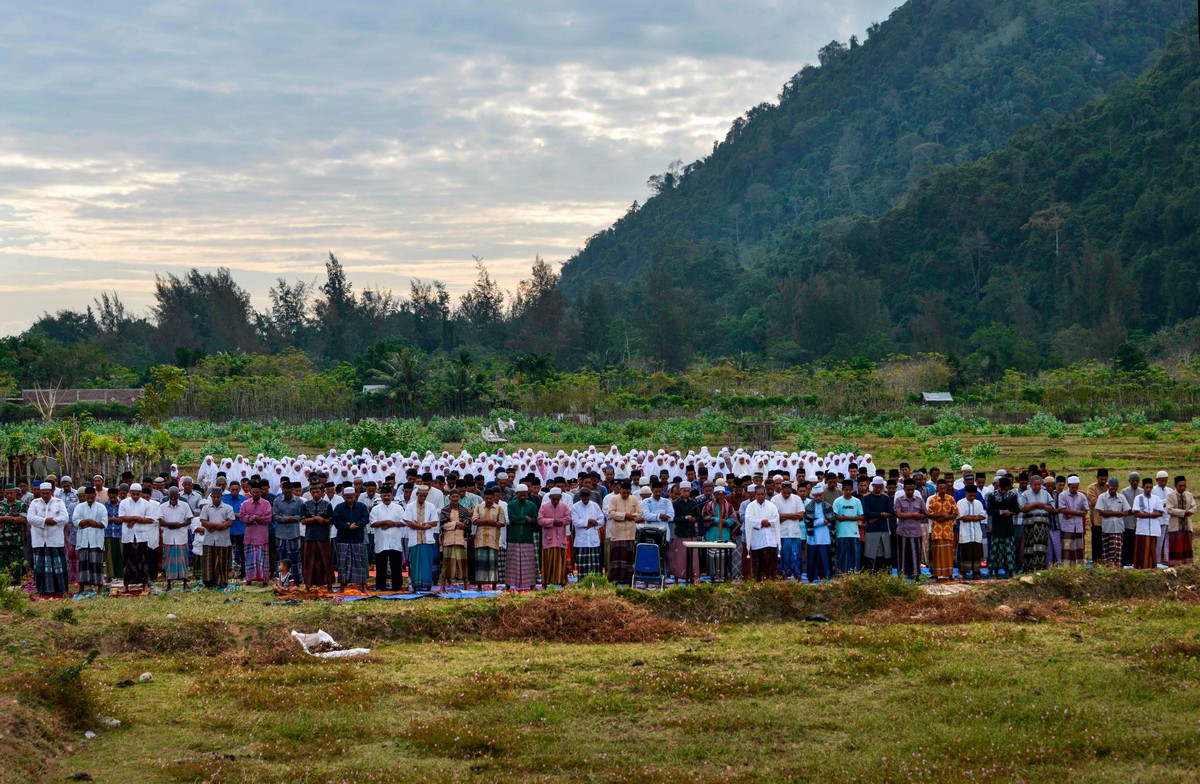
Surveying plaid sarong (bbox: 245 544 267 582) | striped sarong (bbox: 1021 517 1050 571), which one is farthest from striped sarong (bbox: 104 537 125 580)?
striped sarong (bbox: 1021 517 1050 571)

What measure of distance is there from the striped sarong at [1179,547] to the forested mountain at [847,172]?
61588 millimetres

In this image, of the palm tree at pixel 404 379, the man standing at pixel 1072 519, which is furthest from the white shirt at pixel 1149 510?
the palm tree at pixel 404 379

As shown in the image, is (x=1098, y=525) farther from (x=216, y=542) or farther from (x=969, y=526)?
(x=216, y=542)

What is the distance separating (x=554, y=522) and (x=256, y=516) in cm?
358

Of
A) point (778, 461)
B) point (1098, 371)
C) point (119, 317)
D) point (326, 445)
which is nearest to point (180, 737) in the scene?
point (778, 461)

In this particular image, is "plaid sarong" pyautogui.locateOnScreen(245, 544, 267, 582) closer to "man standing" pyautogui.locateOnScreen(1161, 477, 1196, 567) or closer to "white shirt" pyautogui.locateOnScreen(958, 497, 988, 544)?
"white shirt" pyautogui.locateOnScreen(958, 497, 988, 544)

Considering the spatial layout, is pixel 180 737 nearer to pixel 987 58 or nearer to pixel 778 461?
pixel 778 461

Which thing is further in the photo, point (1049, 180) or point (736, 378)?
point (1049, 180)

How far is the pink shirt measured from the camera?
45.4ft

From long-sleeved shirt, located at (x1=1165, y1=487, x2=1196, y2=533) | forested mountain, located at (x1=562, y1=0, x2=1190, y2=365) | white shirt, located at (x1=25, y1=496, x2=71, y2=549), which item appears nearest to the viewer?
white shirt, located at (x1=25, y1=496, x2=71, y2=549)

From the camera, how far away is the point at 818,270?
9012 centimetres

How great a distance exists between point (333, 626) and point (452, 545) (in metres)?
2.60

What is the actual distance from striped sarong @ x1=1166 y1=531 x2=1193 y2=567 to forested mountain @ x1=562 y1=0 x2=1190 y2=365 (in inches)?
2425

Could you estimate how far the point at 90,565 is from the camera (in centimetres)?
1362
